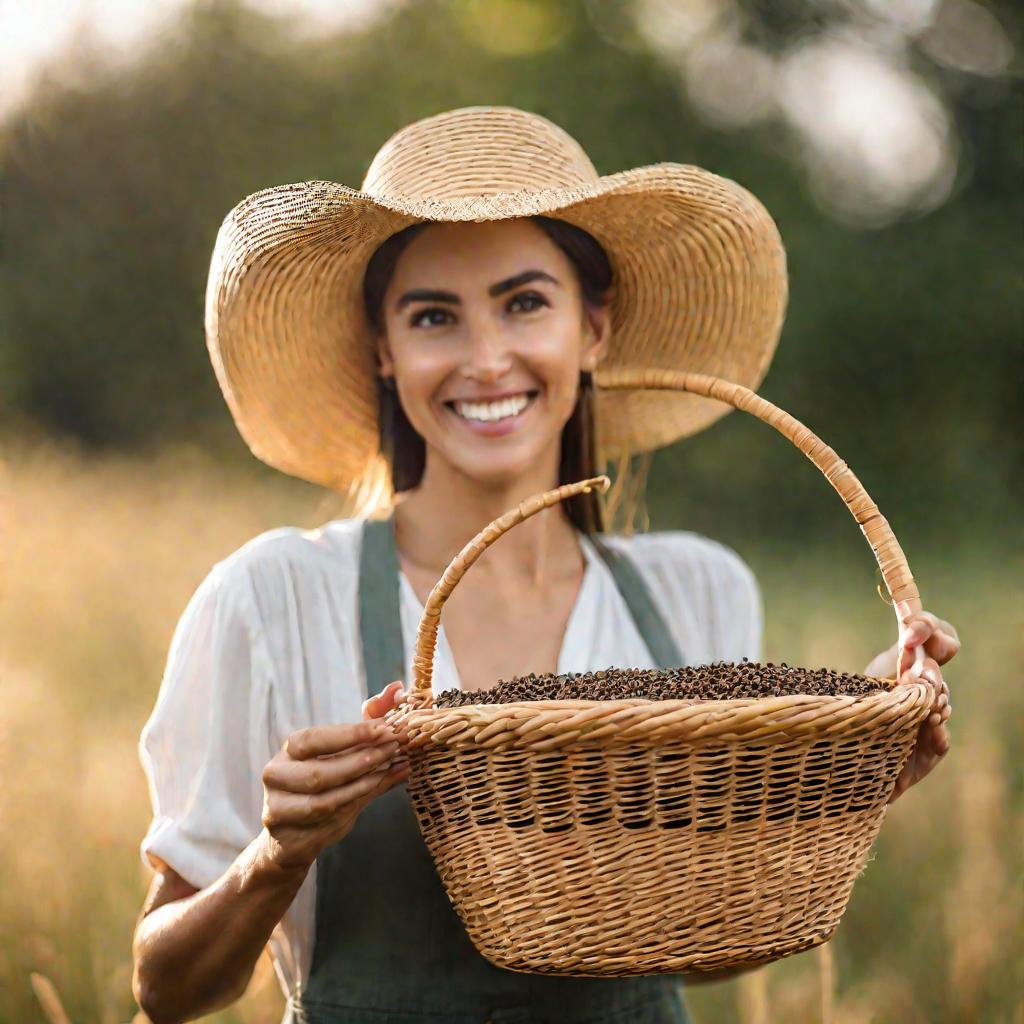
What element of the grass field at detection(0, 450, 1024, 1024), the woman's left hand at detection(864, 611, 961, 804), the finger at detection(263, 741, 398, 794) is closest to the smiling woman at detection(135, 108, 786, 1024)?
the finger at detection(263, 741, 398, 794)

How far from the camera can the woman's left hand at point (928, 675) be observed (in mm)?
1604

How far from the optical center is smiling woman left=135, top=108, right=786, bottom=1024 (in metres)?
1.75

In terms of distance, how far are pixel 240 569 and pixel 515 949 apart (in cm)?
65

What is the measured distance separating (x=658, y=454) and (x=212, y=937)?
6000 millimetres

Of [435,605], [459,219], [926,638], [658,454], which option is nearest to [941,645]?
[926,638]

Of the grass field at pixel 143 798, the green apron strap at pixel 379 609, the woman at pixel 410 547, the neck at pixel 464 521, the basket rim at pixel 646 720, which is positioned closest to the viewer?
the basket rim at pixel 646 720

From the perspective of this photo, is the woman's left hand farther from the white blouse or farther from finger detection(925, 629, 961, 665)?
the white blouse

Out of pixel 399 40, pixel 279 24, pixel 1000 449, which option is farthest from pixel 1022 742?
pixel 399 40

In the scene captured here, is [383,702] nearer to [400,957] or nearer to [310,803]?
[310,803]

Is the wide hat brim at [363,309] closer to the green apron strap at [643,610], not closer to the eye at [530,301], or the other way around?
the eye at [530,301]

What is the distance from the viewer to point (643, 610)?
2.09 m

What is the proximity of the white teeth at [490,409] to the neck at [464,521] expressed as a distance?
0.45 feet

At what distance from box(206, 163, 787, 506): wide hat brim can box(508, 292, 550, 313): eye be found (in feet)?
0.41

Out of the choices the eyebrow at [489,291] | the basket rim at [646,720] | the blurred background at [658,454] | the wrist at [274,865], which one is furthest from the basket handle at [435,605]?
the blurred background at [658,454]
